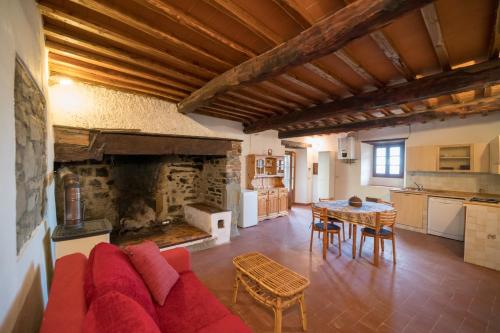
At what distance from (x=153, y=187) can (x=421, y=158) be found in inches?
227

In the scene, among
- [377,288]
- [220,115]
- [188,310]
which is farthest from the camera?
[220,115]

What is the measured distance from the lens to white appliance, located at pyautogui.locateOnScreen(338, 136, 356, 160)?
5.98 meters

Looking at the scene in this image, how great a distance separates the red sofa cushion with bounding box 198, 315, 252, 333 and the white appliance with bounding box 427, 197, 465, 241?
15.7ft

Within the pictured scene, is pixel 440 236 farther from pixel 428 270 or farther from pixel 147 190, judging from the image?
pixel 147 190

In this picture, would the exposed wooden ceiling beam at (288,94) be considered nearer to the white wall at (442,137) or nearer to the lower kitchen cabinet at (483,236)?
the lower kitchen cabinet at (483,236)

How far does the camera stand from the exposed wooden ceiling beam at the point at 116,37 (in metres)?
1.56

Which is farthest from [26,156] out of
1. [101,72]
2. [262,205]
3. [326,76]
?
[262,205]

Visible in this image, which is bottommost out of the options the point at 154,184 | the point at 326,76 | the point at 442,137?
the point at 154,184

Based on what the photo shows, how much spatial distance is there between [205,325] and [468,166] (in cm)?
554

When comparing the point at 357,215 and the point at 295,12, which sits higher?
the point at 295,12

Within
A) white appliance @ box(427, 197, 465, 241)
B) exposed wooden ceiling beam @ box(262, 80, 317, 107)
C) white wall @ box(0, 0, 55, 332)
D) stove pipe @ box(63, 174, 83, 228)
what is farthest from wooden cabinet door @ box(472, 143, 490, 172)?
stove pipe @ box(63, 174, 83, 228)

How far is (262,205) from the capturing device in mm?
5332

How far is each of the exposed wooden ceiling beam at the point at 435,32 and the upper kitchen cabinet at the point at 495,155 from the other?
2820mm

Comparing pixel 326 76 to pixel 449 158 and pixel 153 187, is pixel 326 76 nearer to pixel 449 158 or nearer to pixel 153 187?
pixel 153 187
